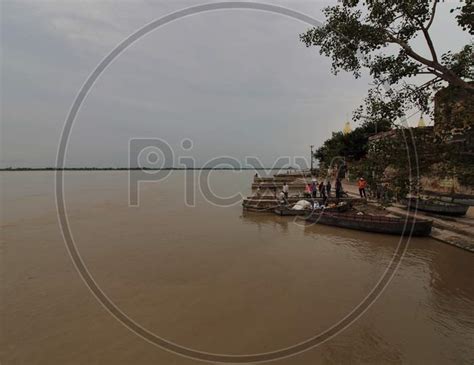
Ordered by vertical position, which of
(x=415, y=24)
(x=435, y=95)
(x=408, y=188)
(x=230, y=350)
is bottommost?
(x=230, y=350)

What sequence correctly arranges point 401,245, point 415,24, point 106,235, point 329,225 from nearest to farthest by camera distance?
point 415,24 → point 401,245 → point 106,235 → point 329,225

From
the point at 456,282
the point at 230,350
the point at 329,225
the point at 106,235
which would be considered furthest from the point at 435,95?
the point at 106,235

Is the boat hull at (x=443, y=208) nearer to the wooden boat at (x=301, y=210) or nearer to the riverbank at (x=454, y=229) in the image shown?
the riverbank at (x=454, y=229)

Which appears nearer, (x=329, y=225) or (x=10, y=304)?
(x=10, y=304)

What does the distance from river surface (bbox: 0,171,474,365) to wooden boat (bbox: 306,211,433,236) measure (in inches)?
17.4

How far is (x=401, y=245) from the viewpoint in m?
11.2

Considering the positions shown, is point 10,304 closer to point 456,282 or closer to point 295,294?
point 295,294

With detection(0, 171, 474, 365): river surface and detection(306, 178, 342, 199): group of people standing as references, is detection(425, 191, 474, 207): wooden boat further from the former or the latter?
detection(0, 171, 474, 365): river surface

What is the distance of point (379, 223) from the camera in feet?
41.6

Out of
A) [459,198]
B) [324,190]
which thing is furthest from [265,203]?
[459,198]

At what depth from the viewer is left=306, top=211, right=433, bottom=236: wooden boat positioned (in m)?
11.9

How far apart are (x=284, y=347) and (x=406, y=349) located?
2.01m

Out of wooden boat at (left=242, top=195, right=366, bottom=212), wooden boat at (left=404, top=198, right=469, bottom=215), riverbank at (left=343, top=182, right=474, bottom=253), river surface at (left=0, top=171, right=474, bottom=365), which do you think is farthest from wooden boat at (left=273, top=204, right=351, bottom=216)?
river surface at (left=0, top=171, right=474, bottom=365)

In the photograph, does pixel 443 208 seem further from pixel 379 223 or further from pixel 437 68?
pixel 437 68
